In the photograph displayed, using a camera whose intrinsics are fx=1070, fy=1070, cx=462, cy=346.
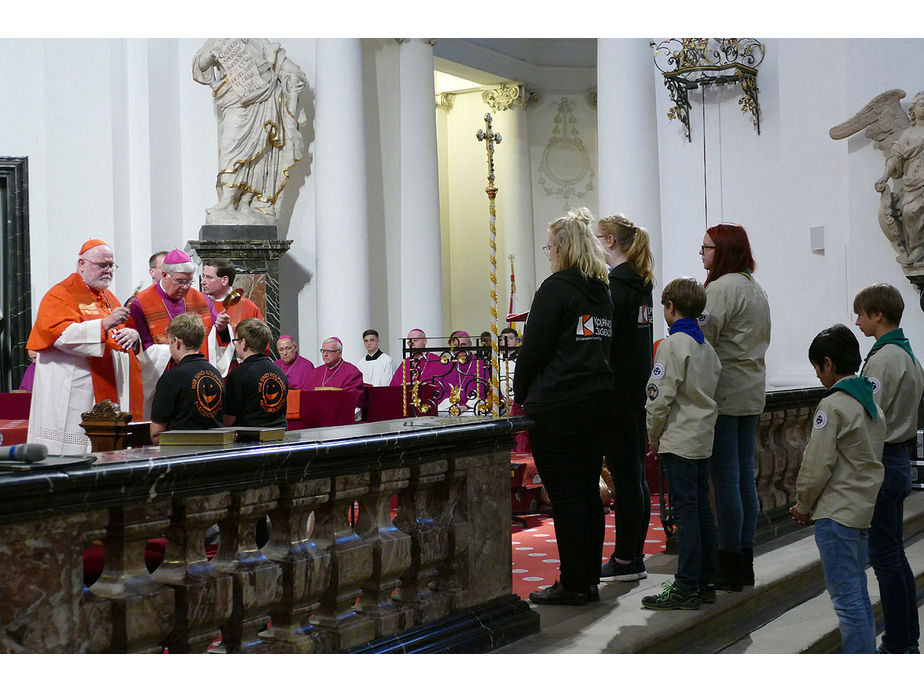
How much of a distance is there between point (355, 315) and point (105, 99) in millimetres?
3665

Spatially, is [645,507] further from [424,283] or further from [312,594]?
[424,283]

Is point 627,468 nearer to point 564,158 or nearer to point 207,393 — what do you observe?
point 207,393

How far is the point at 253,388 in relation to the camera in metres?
5.18

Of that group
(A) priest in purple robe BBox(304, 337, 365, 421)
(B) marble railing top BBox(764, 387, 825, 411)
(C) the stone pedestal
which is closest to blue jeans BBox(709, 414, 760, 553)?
(B) marble railing top BBox(764, 387, 825, 411)

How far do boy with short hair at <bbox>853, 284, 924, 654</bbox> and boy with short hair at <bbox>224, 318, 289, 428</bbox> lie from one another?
9.03 ft

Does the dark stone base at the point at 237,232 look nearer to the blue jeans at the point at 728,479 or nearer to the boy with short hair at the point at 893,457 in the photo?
the blue jeans at the point at 728,479

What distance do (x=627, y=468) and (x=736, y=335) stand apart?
79cm

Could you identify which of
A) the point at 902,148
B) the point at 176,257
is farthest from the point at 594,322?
the point at 902,148

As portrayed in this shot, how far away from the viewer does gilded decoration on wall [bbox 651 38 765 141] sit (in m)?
11.4

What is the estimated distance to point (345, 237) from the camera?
12.4 meters

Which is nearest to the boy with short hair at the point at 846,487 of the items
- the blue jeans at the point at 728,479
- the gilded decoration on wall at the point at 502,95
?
the blue jeans at the point at 728,479

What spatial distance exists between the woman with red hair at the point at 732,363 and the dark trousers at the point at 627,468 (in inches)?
13.7

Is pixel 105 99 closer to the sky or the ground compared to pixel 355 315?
closer to the sky

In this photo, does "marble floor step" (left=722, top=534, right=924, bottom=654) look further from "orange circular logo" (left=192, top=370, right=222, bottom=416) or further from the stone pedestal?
the stone pedestal
